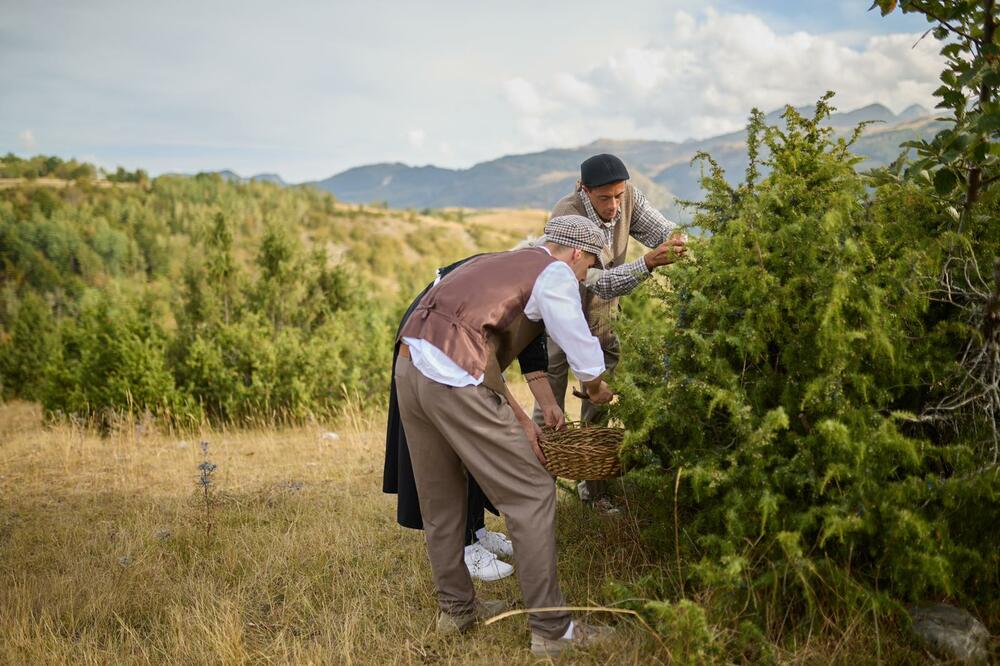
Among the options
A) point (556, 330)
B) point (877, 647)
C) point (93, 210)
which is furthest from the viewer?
point (93, 210)

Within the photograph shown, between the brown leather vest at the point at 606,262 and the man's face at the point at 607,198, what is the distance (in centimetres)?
12

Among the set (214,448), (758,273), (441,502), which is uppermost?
(758,273)

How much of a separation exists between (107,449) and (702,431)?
8113 millimetres

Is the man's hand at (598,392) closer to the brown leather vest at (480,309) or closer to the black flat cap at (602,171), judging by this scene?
the brown leather vest at (480,309)

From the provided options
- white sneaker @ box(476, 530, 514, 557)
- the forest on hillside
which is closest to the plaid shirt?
white sneaker @ box(476, 530, 514, 557)

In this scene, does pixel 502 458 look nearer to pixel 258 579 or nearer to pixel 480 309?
pixel 480 309

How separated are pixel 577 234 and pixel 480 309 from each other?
0.68m

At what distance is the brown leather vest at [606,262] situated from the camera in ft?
16.1

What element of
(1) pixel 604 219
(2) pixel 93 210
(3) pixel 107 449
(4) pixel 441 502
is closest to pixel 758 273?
(1) pixel 604 219

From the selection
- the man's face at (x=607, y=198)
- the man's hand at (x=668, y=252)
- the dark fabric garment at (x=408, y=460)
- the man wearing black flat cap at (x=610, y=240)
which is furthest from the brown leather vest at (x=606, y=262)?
the dark fabric garment at (x=408, y=460)

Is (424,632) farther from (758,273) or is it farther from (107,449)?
(107,449)

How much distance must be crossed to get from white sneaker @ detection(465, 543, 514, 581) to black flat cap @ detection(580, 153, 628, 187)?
2557 millimetres

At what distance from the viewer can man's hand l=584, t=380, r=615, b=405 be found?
3625 millimetres

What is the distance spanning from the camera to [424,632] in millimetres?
3768
